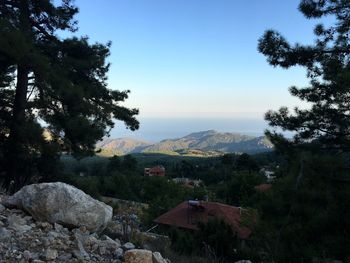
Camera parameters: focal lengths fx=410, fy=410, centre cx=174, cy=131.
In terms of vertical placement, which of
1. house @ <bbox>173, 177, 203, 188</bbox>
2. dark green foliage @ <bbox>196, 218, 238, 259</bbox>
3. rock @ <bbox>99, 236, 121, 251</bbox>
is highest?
rock @ <bbox>99, 236, 121, 251</bbox>

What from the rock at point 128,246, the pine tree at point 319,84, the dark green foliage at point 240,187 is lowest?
the dark green foliage at point 240,187

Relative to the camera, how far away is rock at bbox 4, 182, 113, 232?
15.5ft

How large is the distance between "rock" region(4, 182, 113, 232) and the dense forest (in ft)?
11.1

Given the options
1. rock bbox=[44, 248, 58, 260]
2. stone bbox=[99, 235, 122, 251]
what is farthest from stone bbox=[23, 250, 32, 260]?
stone bbox=[99, 235, 122, 251]

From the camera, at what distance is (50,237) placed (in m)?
4.14

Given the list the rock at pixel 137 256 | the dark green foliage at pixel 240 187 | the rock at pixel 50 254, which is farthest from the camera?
the dark green foliage at pixel 240 187

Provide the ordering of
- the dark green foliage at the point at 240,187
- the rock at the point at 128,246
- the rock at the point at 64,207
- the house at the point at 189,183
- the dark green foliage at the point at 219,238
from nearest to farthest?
the rock at the point at 128,246 → the rock at the point at 64,207 → the dark green foliage at the point at 219,238 → the dark green foliage at the point at 240,187 → the house at the point at 189,183

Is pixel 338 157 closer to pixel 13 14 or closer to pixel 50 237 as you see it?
pixel 50 237

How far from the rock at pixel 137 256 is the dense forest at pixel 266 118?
→ 12.4 ft

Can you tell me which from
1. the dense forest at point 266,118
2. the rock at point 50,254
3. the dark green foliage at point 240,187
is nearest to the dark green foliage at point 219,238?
the dense forest at point 266,118

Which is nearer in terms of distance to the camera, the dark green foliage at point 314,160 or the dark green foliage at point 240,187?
the dark green foliage at point 314,160

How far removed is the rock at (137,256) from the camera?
12.9 feet

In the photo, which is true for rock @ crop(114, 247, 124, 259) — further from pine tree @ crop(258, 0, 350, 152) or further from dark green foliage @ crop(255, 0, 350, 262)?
pine tree @ crop(258, 0, 350, 152)

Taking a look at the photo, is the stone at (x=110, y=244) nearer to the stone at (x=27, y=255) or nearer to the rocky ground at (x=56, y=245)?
the rocky ground at (x=56, y=245)
